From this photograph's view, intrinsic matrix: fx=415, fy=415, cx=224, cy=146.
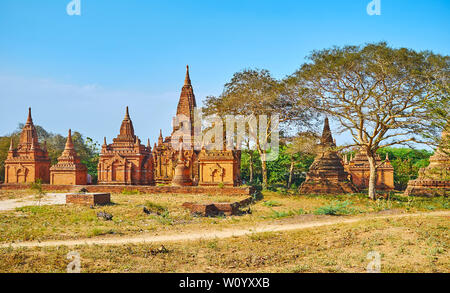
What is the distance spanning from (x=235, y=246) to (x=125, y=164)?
23.0 meters

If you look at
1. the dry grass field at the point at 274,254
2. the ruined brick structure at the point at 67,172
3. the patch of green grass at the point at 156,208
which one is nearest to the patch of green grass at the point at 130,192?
the ruined brick structure at the point at 67,172

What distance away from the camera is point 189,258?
861 centimetres

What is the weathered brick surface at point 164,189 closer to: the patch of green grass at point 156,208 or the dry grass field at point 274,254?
the patch of green grass at point 156,208

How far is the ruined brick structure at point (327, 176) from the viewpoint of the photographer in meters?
26.0

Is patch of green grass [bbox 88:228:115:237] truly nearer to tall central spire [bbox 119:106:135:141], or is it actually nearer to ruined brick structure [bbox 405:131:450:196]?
ruined brick structure [bbox 405:131:450:196]

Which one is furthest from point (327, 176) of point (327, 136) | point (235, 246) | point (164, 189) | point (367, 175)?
point (235, 246)

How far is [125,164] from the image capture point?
3131 cm

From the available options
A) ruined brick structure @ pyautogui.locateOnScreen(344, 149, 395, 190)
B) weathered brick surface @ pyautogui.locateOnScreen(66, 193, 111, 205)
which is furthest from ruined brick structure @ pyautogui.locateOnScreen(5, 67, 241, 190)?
weathered brick surface @ pyautogui.locateOnScreen(66, 193, 111, 205)

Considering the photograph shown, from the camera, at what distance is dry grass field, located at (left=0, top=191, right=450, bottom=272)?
311 inches

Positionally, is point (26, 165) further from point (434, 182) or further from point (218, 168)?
point (434, 182)

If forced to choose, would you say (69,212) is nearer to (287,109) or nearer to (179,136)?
(287,109)

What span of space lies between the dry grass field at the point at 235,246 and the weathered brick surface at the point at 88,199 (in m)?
2.86

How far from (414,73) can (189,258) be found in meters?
16.4

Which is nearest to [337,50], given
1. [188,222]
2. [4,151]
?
[188,222]
